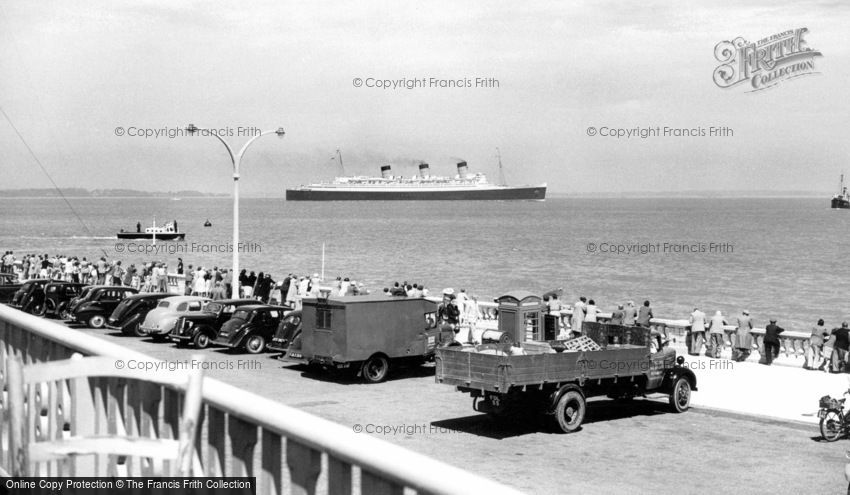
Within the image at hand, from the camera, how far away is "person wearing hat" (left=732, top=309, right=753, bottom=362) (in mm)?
26250

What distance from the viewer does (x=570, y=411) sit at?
1775cm

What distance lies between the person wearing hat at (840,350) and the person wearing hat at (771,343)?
4.98 feet

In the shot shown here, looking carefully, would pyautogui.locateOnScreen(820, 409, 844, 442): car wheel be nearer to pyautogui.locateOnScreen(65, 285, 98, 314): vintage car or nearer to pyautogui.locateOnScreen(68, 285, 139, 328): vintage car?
pyautogui.locateOnScreen(68, 285, 139, 328): vintage car

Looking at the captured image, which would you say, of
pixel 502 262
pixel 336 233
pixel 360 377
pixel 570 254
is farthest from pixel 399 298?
pixel 336 233

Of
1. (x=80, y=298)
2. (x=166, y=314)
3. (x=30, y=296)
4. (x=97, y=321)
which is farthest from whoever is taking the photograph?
(x=30, y=296)

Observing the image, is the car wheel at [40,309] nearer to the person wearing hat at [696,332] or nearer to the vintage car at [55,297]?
the vintage car at [55,297]

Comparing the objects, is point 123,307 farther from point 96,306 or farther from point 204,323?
point 204,323

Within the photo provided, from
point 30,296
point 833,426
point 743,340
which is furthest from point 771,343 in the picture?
point 30,296

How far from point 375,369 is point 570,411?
21.6 feet

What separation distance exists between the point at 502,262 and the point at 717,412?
278 feet

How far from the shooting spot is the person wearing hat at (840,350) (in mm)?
24109

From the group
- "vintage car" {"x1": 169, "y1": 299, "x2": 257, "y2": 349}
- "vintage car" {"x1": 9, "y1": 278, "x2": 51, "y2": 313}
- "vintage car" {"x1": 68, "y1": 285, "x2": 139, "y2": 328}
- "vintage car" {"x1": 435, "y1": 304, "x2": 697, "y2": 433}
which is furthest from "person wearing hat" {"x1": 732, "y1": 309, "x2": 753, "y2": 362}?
"vintage car" {"x1": 9, "y1": 278, "x2": 51, "y2": 313}

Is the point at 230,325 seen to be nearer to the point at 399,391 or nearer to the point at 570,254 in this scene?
the point at 399,391
